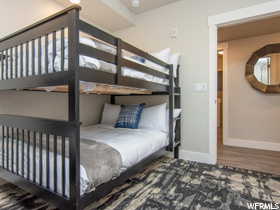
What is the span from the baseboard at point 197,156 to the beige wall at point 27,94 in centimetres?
192

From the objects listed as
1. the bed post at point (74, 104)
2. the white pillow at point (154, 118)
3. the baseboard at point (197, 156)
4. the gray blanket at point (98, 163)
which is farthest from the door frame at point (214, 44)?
the bed post at point (74, 104)

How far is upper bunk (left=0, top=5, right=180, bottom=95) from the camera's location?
106cm

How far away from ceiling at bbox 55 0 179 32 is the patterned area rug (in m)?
2.40

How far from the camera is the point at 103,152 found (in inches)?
54.6

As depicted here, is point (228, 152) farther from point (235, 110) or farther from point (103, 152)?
point (103, 152)

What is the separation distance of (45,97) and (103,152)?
60.9 inches

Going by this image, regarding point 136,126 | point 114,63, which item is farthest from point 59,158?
point 136,126

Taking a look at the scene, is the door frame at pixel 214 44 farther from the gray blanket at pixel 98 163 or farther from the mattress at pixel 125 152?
A: the gray blanket at pixel 98 163

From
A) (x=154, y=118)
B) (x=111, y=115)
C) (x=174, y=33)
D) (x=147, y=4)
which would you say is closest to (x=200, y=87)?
(x=154, y=118)

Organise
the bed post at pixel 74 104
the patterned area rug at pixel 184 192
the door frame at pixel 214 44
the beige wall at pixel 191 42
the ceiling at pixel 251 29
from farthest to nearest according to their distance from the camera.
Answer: the ceiling at pixel 251 29
the beige wall at pixel 191 42
the door frame at pixel 214 44
the patterned area rug at pixel 184 192
the bed post at pixel 74 104

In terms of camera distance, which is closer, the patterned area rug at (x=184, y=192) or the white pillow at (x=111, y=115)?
the patterned area rug at (x=184, y=192)

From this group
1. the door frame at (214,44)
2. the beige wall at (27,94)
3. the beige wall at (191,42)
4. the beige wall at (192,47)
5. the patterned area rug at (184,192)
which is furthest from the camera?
the beige wall at (192,47)

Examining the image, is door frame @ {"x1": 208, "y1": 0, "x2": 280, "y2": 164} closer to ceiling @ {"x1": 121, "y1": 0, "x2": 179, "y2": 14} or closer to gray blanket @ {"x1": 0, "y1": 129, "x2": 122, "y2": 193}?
ceiling @ {"x1": 121, "y1": 0, "x2": 179, "y2": 14}

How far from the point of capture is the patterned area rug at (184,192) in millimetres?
1445
